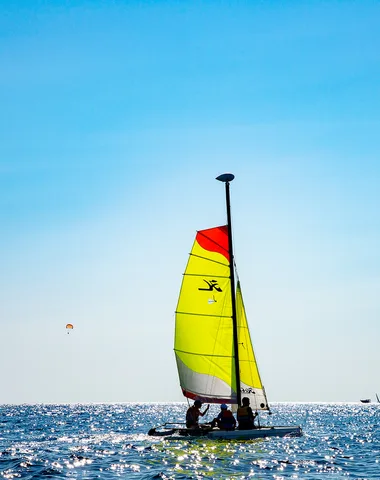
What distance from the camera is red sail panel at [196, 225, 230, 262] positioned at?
3825 centimetres

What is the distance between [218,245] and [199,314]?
4.43 m

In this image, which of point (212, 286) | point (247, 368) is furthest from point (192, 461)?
point (212, 286)

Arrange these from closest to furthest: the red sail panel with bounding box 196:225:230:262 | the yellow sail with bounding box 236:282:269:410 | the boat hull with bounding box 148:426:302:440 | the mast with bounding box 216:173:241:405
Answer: the boat hull with bounding box 148:426:302:440, the mast with bounding box 216:173:241:405, the yellow sail with bounding box 236:282:269:410, the red sail panel with bounding box 196:225:230:262

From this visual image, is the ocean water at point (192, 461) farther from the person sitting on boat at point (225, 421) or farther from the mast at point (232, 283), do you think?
the mast at point (232, 283)

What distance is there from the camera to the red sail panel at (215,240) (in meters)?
38.2

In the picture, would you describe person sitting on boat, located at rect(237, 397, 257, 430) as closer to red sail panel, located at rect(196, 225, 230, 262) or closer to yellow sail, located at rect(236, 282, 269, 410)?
yellow sail, located at rect(236, 282, 269, 410)

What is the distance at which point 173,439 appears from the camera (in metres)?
34.3

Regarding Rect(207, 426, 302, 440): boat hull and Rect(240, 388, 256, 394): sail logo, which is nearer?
Rect(207, 426, 302, 440): boat hull

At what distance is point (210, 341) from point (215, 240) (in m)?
6.17

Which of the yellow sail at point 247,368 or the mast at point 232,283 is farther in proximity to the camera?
the yellow sail at point 247,368

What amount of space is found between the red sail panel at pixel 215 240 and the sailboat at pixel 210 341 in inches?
2.4

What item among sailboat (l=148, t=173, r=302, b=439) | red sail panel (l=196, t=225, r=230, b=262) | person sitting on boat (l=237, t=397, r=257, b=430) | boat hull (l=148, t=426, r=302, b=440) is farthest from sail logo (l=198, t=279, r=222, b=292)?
boat hull (l=148, t=426, r=302, b=440)

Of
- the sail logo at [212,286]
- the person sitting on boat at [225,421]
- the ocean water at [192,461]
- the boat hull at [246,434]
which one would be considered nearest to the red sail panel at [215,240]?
the sail logo at [212,286]

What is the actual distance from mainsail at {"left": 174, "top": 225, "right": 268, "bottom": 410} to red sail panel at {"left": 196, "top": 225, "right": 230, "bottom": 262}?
2.4 inches
